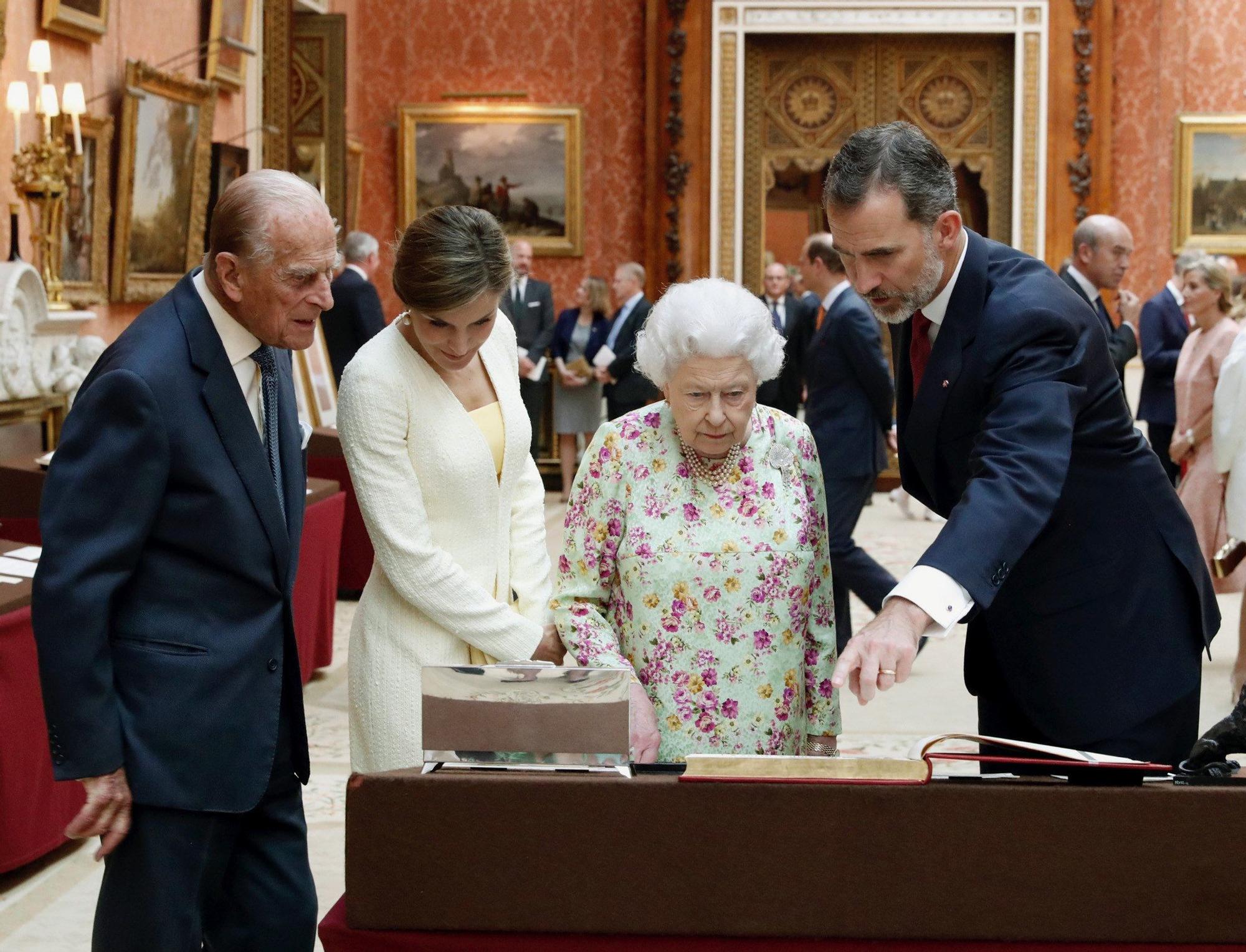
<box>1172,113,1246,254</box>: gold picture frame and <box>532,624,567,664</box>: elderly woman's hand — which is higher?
<box>1172,113,1246,254</box>: gold picture frame

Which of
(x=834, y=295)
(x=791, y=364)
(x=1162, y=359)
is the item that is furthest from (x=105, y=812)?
(x=791, y=364)

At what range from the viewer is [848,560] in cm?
668

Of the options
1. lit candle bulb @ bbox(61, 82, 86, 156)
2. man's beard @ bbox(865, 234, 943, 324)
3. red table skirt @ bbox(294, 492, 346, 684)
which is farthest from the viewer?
lit candle bulb @ bbox(61, 82, 86, 156)

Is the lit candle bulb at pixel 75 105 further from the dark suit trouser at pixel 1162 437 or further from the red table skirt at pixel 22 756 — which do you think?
the dark suit trouser at pixel 1162 437

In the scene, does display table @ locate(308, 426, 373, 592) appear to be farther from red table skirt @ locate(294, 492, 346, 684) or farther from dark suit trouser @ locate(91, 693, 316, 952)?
dark suit trouser @ locate(91, 693, 316, 952)

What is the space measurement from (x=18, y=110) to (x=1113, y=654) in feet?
20.2

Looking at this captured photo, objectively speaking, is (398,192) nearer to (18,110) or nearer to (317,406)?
(317,406)

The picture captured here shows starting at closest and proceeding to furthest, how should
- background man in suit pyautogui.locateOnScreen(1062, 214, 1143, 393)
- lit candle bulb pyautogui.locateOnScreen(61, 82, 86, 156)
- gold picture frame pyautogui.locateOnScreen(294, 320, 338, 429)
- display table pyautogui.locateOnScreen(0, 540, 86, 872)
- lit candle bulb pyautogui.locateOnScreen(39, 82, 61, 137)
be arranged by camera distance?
display table pyautogui.locateOnScreen(0, 540, 86, 872) < background man in suit pyautogui.locateOnScreen(1062, 214, 1143, 393) < lit candle bulb pyautogui.locateOnScreen(39, 82, 61, 137) < lit candle bulb pyautogui.locateOnScreen(61, 82, 86, 156) < gold picture frame pyautogui.locateOnScreen(294, 320, 338, 429)

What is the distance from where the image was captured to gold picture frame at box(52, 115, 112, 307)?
7.98 m

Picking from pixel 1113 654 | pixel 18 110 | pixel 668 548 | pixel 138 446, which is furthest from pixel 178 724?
pixel 18 110

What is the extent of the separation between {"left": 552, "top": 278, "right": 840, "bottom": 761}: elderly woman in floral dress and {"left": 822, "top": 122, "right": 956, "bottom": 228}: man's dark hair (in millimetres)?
509

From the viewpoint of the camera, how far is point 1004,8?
14.2m

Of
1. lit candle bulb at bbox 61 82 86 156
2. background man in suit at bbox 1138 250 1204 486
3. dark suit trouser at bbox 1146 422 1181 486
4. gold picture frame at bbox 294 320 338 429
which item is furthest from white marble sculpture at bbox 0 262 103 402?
dark suit trouser at bbox 1146 422 1181 486

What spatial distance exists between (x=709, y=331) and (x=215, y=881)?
1.26 meters
